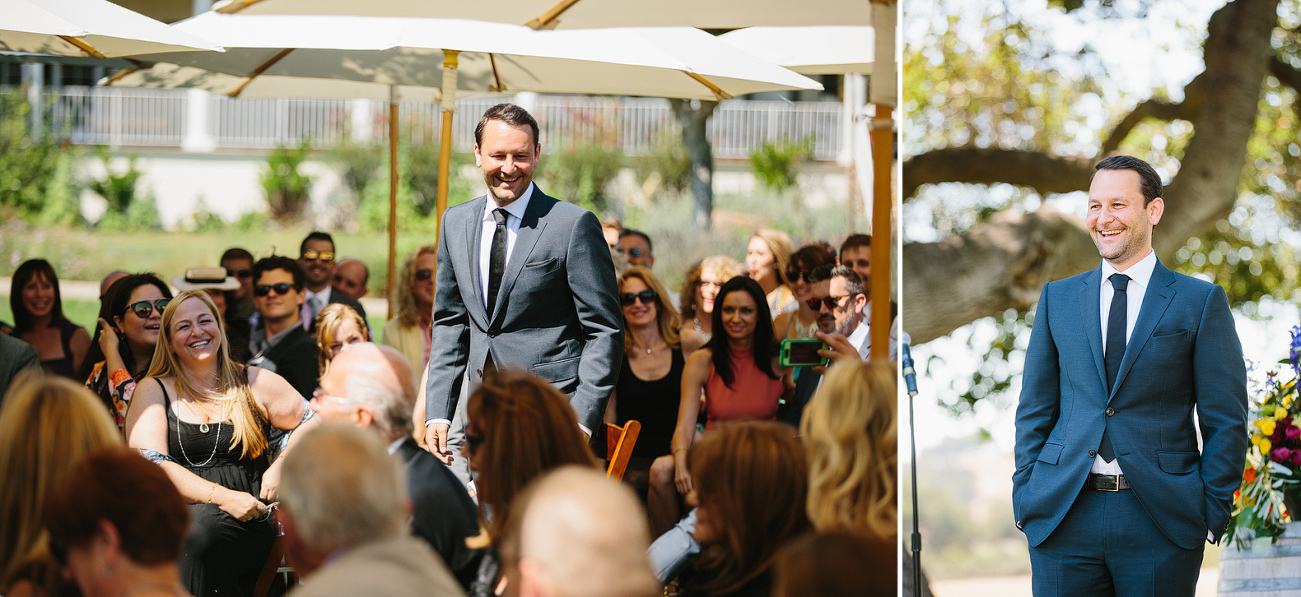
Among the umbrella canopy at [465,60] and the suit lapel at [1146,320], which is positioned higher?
the umbrella canopy at [465,60]

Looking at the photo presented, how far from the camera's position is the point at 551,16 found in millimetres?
3352

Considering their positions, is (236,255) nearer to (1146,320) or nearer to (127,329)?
(127,329)

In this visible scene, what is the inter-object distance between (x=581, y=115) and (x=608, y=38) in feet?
49.2

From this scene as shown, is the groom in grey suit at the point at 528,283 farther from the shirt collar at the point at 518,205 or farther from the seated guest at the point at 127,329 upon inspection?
the seated guest at the point at 127,329

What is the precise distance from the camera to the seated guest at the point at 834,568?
1928mm

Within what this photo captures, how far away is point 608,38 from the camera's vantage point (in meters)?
4.23

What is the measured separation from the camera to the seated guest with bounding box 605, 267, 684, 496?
13.3ft

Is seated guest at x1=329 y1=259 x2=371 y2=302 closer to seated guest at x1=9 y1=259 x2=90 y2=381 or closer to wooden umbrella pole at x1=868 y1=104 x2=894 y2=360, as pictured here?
seated guest at x1=9 y1=259 x2=90 y2=381

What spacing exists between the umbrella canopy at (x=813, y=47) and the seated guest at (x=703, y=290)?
1.08m

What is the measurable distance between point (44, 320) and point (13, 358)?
1.93 meters

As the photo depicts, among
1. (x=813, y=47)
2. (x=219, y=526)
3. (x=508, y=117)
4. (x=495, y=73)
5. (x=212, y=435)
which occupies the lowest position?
(x=219, y=526)

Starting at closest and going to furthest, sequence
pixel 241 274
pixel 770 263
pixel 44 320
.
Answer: pixel 44 320 < pixel 770 263 < pixel 241 274

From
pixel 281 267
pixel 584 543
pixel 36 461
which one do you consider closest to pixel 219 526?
pixel 36 461

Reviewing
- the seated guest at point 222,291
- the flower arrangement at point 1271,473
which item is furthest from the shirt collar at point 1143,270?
the seated guest at point 222,291
